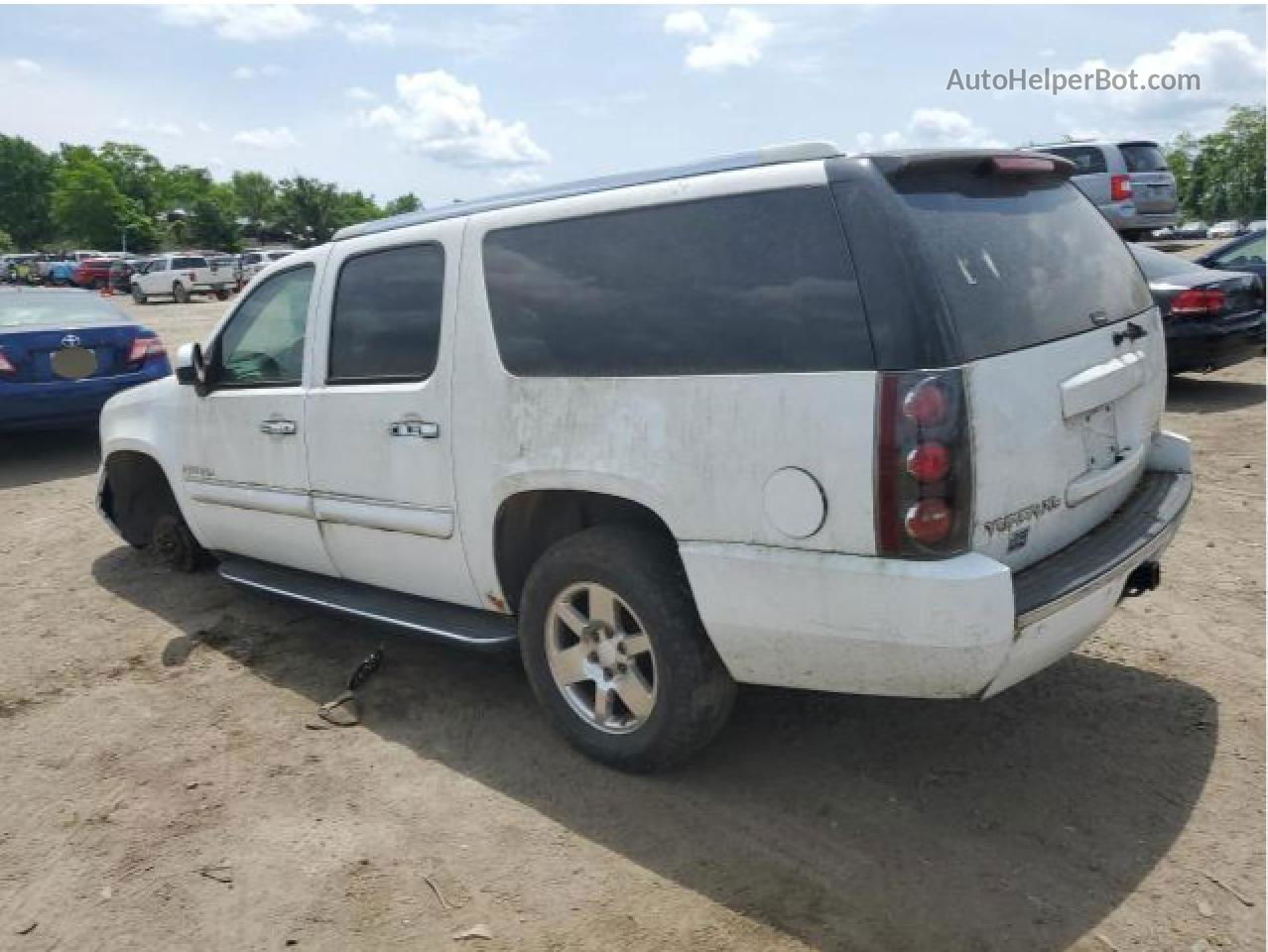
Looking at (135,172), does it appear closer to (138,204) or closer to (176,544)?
(138,204)

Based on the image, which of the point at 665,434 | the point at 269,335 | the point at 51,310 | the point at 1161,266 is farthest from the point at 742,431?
the point at 1161,266

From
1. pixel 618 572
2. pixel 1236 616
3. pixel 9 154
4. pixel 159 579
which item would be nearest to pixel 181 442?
pixel 159 579

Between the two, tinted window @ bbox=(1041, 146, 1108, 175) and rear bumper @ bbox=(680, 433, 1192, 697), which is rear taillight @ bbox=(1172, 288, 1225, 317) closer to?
rear bumper @ bbox=(680, 433, 1192, 697)

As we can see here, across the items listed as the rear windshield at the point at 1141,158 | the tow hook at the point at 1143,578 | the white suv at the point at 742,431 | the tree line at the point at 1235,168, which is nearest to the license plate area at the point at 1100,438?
the white suv at the point at 742,431

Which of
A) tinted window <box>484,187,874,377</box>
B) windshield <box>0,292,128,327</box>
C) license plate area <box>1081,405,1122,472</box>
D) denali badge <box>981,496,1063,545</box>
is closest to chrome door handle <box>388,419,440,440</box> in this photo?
tinted window <box>484,187,874,377</box>

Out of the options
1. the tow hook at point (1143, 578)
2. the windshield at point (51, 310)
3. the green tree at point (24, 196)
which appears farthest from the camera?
the green tree at point (24, 196)

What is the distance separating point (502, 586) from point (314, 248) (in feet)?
5.83

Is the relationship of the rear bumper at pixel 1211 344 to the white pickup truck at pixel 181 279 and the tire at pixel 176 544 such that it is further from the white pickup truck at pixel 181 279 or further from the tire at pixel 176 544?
the white pickup truck at pixel 181 279

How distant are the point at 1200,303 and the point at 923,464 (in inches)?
302

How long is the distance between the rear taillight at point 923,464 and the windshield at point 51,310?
8.09 m

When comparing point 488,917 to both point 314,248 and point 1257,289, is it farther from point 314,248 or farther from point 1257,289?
point 1257,289

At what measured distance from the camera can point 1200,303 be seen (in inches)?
348

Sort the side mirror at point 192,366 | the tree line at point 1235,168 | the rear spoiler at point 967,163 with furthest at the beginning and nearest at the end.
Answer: the tree line at point 1235,168, the side mirror at point 192,366, the rear spoiler at point 967,163

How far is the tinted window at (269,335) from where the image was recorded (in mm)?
4387
